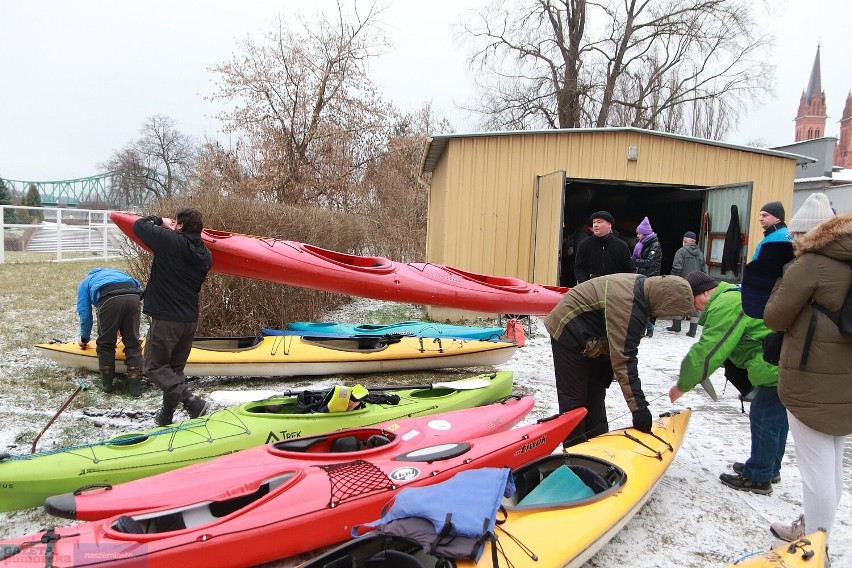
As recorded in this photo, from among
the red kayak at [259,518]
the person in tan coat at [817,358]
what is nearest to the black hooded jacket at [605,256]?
the red kayak at [259,518]

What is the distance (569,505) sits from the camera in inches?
105

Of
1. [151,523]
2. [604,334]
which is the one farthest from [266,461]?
[604,334]

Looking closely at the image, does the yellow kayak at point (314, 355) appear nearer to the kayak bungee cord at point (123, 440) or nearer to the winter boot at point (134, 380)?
the winter boot at point (134, 380)

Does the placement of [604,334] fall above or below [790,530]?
above

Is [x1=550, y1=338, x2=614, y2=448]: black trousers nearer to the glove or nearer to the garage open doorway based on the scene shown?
the glove

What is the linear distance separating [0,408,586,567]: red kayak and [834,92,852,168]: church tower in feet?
258

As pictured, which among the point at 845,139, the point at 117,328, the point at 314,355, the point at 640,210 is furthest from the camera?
the point at 845,139

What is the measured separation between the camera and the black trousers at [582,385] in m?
3.52

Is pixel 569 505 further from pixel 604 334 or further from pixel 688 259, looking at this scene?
pixel 688 259

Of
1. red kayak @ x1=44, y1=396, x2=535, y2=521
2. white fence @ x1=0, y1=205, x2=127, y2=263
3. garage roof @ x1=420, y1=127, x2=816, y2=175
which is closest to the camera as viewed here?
red kayak @ x1=44, y1=396, x2=535, y2=521

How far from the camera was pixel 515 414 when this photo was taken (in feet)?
14.0

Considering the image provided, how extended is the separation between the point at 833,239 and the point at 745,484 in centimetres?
205

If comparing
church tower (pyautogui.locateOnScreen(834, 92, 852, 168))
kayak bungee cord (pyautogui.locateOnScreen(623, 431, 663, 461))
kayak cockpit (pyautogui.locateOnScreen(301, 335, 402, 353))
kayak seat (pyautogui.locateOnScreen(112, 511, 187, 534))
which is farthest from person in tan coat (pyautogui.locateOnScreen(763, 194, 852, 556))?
church tower (pyautogui.locateOnScreen(834, 92, 852, 168))

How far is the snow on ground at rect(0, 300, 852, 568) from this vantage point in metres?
2.87
